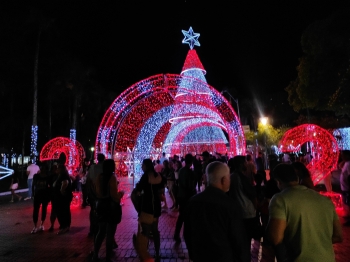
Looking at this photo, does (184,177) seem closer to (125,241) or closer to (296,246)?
(125,241)

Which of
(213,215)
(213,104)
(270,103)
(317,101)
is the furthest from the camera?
(270,103)

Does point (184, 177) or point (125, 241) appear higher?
point (184, 177)

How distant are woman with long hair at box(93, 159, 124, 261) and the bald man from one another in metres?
3.08

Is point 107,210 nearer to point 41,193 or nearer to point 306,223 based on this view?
point 41,193

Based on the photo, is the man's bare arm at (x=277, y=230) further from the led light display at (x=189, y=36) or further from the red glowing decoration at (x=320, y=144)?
the led light display at (x=189, y=36)

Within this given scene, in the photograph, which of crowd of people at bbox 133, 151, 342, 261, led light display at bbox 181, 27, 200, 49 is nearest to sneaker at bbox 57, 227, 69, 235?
crowd of people at bbox 133, 151, 342, 261

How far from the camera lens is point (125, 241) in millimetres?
7059

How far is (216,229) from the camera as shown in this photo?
255 cm

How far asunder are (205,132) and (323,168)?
19311mm

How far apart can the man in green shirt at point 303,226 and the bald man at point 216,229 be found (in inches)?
14.4

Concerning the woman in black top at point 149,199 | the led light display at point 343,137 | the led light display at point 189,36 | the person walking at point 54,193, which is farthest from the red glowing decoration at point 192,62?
the woman in black top at point 149,199

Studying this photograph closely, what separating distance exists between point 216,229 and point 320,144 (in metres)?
10.8

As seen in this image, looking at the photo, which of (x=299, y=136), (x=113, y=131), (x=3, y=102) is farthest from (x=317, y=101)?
(x=3, y=102)

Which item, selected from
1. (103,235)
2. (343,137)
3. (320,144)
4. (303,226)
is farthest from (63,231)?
(343,137)
